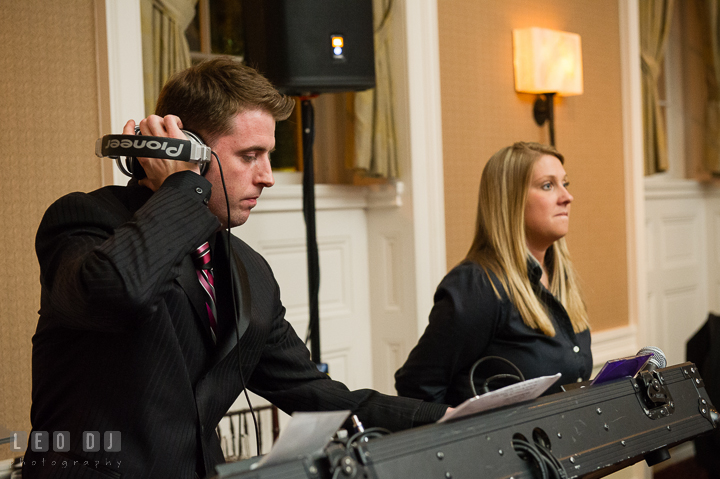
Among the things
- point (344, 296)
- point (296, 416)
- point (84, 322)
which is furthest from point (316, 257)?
point (296, 416)

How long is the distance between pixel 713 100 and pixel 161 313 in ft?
12.3

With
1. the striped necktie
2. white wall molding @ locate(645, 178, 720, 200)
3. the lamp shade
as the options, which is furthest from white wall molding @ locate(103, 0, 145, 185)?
white wall molding @ locate(645, 178, 720, 200)

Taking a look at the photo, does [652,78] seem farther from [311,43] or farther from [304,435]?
[304,435]

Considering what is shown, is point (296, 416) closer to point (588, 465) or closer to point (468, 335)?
point (588, 465)

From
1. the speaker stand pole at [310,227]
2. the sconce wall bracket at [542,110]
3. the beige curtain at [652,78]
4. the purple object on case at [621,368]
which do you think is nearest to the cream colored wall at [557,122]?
the sconce wall bracket at [542,110]

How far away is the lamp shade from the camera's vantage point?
301 centimetres

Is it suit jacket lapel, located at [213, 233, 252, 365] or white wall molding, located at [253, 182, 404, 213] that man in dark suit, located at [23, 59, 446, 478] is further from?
white wall molding, located at [253, 182, 404, 213]

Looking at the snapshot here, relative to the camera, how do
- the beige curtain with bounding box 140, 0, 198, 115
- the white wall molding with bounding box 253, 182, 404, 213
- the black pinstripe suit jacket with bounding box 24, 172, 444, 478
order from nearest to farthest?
the black pinstripe suit jacket with bounding box 24, 172, 444, 478 → the beige curtain with bounding box 140, 0, 198, 115 → the white wall molding with bounding box 253, 182, 404, 213

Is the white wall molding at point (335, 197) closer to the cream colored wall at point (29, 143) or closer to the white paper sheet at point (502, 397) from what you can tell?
the cream colored wall at point (29, 143)

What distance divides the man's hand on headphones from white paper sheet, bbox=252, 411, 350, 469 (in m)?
0.59

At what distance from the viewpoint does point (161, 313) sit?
111cm

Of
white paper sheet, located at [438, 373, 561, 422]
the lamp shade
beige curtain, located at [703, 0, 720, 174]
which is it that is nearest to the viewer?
white paper sheet, located at [438, 373, 561, 422]

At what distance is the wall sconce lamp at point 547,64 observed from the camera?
302 cm

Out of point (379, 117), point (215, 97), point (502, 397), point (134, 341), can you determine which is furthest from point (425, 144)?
point (502, 397)
